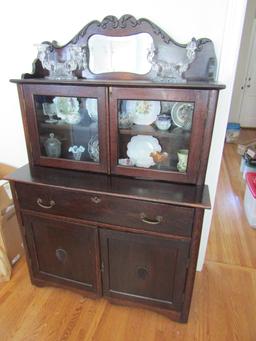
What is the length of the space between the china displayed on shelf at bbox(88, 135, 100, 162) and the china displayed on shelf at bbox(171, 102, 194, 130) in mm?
426

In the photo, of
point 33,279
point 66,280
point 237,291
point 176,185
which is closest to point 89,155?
point 176,185

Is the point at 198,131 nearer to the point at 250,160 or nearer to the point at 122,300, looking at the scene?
the point at 122,300

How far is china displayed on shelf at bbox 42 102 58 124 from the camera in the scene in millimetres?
1347

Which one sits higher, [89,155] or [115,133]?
[115,133]

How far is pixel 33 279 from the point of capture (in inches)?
63.0

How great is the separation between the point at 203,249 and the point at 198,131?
96cm

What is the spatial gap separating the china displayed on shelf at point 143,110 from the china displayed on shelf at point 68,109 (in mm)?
294

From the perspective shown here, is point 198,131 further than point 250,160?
No

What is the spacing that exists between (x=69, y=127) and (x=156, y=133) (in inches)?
19.7

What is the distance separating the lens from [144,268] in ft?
4.33

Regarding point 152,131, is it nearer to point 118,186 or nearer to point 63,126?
point 118,186

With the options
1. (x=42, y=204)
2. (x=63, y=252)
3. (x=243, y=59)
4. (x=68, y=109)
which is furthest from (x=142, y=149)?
(x=243, y=59)

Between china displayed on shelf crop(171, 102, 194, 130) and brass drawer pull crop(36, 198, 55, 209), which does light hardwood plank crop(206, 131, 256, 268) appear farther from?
brass drawer pull crop(36, 198, 55, 209)

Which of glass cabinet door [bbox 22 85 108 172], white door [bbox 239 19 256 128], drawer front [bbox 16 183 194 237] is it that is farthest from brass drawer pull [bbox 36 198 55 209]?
white door [bbox 239 19 256 128]
